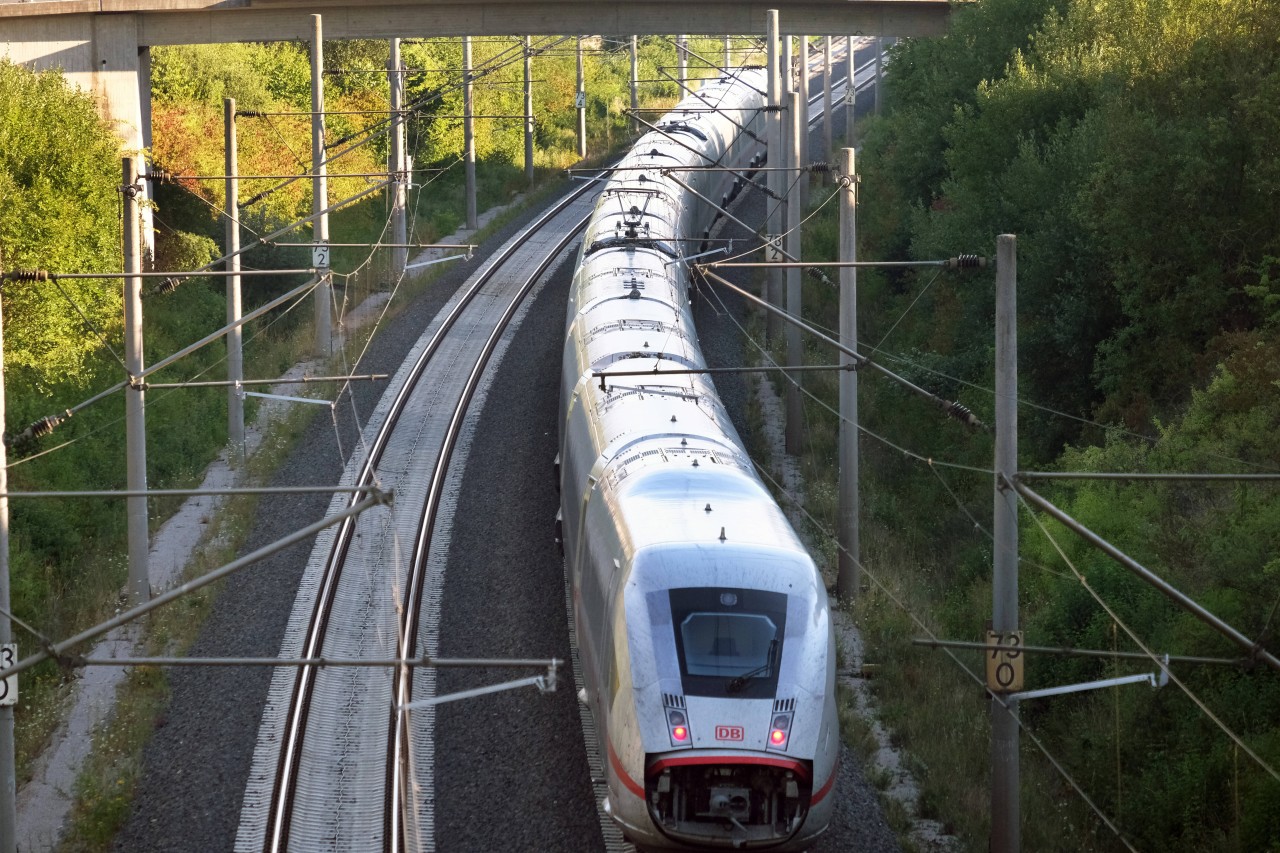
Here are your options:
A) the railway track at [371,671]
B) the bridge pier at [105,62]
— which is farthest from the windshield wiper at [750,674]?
the bridge pier at [105,62]

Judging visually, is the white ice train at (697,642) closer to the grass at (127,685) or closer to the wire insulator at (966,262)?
the wire insulator at (966,262)

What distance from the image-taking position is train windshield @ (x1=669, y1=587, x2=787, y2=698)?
12.0 m

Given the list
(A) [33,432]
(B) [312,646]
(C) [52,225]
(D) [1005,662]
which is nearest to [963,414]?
(D) [1005,662]

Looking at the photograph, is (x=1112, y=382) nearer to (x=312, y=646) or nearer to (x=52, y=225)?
(x=312, y=646)

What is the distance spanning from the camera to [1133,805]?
14070 millimetres

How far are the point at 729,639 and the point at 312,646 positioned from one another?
7.78 metres

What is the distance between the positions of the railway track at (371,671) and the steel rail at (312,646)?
0.02 metres

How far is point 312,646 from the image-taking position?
18328 millimetres

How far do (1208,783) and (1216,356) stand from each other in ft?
30.2

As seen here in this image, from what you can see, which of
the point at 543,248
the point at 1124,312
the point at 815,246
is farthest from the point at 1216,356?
the point at 543,248

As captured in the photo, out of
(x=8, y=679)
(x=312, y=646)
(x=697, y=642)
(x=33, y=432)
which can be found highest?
(x=33, y=432)

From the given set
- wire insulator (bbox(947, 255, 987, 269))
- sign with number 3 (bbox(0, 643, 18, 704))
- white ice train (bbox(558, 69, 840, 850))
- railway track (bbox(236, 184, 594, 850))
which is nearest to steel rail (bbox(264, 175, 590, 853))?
railway track (bbox(236, 184, 594, 850))

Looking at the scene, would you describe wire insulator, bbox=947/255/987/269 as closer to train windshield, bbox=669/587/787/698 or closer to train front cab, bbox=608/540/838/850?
train windshield, bbox=669/587/787/698

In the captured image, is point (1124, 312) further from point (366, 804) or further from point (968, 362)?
point (366, 804)
